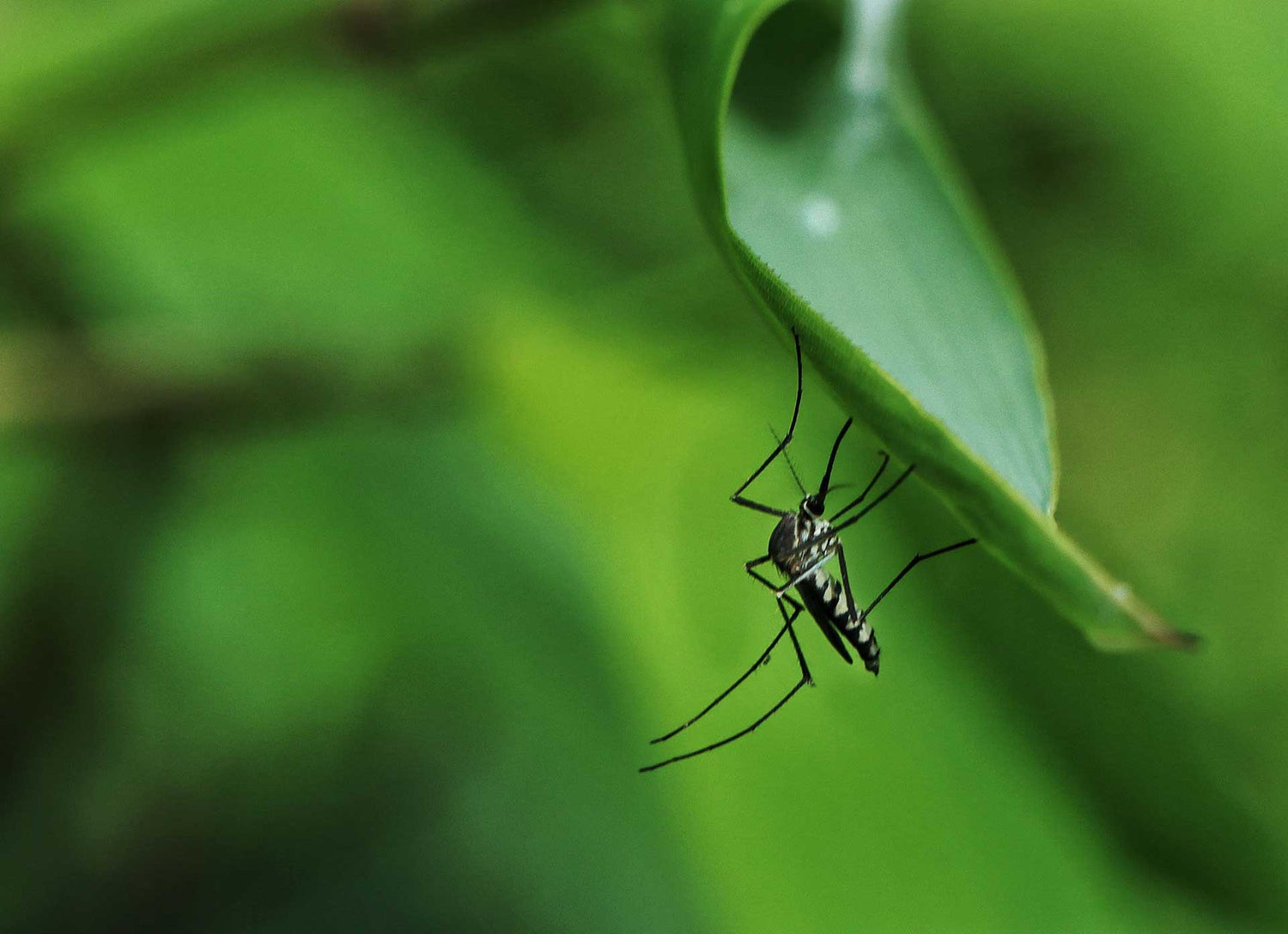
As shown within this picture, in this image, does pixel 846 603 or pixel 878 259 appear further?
pixel 846 603

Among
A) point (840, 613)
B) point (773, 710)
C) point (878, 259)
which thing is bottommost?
point (773, 710)

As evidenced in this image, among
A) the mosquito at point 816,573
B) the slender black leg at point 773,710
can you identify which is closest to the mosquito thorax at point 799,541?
the mosquito at point 816,573

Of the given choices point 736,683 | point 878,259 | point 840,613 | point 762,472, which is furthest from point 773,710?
point 878,259

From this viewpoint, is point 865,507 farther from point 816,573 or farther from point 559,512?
point 559,512

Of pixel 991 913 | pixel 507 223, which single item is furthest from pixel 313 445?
pixel 991 913

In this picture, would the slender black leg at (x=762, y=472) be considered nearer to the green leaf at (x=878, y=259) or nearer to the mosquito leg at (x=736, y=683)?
the mosquito leg at (x=736, y=683)

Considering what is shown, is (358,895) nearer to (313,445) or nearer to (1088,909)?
(313,445)
